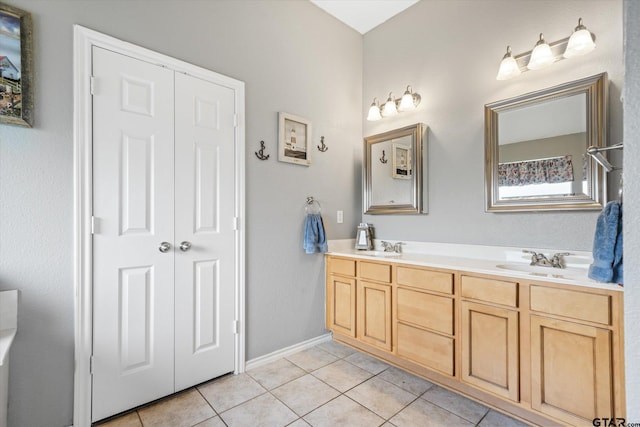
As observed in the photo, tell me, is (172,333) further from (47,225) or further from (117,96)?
(117,96)

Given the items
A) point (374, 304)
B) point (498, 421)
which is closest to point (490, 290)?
point (498, 421)

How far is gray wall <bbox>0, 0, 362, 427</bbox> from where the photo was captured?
142 cm

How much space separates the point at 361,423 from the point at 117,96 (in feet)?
7.46

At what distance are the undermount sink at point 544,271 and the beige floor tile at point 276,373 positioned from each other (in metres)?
1.58

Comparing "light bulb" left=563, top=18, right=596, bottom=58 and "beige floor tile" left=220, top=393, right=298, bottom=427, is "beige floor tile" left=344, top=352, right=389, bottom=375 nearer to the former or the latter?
"beige floor tile" left=220, top=393, right=298, bottom=427

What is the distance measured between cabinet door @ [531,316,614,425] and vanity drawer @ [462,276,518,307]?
14cm

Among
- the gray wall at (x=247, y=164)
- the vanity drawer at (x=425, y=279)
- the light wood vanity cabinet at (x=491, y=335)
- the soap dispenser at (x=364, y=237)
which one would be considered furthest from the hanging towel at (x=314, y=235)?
the light wood vanity cabinet at (x=491, y=335)

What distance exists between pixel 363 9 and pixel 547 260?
251 centimetres

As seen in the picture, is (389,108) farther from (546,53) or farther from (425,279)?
(425,279)

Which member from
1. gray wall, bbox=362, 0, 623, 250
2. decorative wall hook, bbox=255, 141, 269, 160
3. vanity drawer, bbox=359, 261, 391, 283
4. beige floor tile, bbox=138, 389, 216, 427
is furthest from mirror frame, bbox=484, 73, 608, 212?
beige floor tile, bbox=138, 389, 216, 427

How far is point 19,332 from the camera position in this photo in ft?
4.57

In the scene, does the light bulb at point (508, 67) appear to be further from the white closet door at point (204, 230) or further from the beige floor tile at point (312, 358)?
the beige floor tile at point (312, 358)

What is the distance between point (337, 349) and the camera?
255cm

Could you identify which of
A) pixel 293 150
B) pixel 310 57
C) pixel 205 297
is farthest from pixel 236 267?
pixel 310 57
